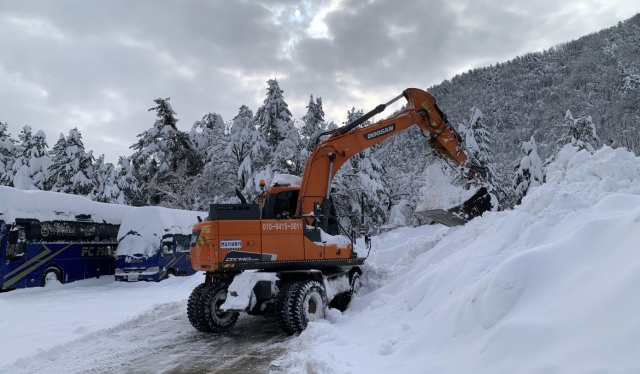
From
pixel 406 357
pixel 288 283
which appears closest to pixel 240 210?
pixel 288 283

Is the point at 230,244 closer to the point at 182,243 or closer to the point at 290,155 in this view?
the point at 182,243

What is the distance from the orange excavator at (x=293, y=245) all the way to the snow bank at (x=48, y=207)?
9.99 m

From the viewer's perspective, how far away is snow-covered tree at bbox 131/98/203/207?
33844 millimetres

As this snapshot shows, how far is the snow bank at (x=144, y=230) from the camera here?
17678mm

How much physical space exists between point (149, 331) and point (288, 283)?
11.0ft

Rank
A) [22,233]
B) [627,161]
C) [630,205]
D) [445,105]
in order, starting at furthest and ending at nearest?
[445,105], [22,233], [627,161], [630,205]

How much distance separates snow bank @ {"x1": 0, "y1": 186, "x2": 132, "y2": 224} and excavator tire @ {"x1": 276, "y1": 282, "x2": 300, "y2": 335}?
12020 millimetres

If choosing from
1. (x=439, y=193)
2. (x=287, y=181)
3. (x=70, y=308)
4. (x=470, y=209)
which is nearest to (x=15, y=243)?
(x=70, y=308)

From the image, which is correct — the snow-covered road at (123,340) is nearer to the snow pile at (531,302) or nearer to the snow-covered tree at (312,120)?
the snow pile at (531,302)

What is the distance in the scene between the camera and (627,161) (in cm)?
771

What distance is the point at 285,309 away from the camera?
8320 millimetres

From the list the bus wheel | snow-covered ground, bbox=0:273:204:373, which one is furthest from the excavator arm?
the bus wheel

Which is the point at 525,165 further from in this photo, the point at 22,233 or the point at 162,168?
the point at 22,233

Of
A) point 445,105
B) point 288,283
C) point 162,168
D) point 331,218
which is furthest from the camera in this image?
point 445,105
